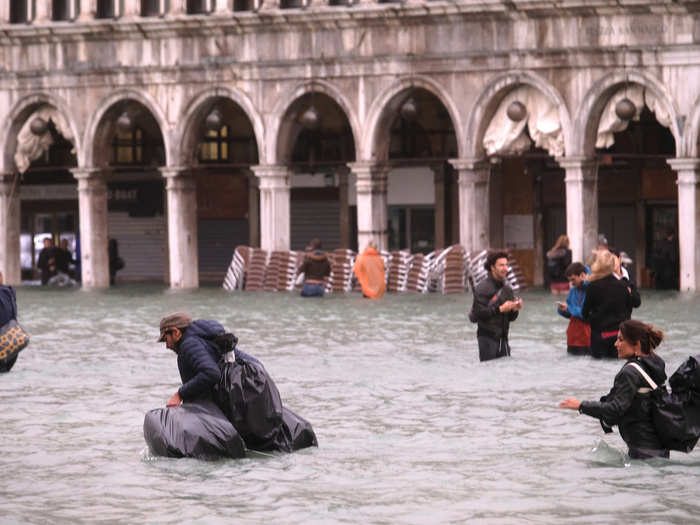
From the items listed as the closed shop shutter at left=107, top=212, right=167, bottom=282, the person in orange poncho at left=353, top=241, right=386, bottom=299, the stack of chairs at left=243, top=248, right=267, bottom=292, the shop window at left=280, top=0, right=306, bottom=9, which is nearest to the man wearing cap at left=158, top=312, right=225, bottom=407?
the person in orange poncho at left=353, top=241, right=386, bottom=299

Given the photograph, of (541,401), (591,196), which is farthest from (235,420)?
(591,196)

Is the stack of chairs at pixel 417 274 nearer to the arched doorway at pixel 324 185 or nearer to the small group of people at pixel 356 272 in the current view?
the small group of people at pixel 356 272

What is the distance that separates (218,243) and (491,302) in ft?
81.0

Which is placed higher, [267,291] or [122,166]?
[122,166]

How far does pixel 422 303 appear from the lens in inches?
1192

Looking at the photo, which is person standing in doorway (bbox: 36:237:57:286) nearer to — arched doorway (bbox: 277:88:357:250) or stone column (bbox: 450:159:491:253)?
arched doorway (bbox: 277:88:357:250)

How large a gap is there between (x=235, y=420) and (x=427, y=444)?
65.7 inches

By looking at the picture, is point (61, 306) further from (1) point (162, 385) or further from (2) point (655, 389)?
(2) point (655, 389)

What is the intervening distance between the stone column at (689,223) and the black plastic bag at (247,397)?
21015 millimetres

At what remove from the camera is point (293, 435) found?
1246 cm

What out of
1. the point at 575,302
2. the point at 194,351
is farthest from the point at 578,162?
the point at 194,351

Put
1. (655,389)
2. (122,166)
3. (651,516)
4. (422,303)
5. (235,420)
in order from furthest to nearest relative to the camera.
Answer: (122,166), (422,303), (235,420), (655,389), (651,516)

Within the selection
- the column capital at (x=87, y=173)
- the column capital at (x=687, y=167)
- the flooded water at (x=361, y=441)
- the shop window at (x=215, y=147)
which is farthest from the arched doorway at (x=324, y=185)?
the flooded water at (x=361, y=441)

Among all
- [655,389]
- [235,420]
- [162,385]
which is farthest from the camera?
[162,385]
